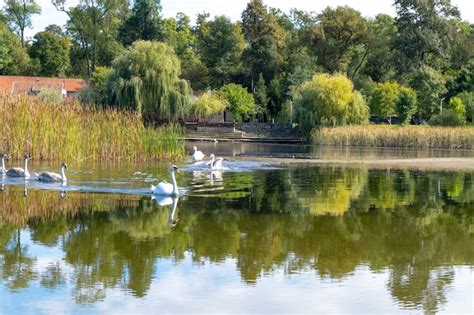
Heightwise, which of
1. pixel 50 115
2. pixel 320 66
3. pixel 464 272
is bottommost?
pixel 464 272

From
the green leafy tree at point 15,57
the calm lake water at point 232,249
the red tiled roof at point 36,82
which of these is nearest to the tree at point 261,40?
the red tiled roof at point 36,82

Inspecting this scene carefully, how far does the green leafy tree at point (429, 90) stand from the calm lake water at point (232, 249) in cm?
4872

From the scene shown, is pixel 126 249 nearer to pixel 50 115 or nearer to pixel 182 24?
pixel 50 115

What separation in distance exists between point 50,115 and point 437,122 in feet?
125

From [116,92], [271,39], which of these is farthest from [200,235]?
[271,39]

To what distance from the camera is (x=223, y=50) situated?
82.2 m

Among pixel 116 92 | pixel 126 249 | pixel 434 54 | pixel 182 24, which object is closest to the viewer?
pixel 126 249

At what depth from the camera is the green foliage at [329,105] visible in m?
55.8

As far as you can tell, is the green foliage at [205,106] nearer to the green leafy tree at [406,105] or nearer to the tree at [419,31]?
the green leafy tree at [406,105]

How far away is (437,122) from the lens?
5719 centimetres

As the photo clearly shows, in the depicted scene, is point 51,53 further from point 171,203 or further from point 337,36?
point 171,203

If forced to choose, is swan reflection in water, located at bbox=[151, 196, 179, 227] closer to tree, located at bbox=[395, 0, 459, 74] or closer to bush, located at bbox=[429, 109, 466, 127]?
bush, located at bbox=[429, 109, 466, 127]

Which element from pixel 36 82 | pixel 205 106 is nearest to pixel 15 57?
pixel 36 82

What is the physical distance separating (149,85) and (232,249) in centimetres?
3479
